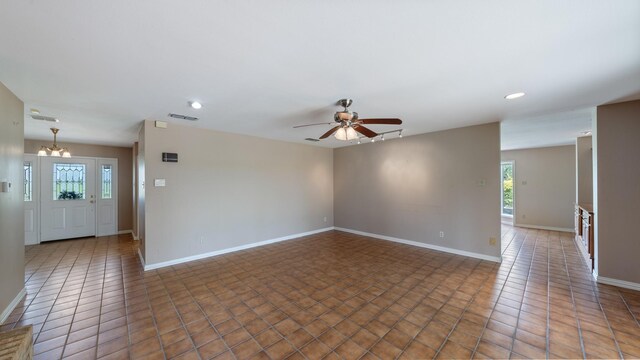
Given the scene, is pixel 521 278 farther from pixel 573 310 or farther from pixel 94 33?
pixel 94 33

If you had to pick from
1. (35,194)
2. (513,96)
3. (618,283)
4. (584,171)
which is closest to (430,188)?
(513,96)

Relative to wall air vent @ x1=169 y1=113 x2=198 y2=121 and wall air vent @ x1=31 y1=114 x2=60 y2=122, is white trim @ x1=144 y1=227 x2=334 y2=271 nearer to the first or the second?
wall air vent @ x1=169 y1=113 x2=198 y2=121

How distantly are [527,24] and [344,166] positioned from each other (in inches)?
209

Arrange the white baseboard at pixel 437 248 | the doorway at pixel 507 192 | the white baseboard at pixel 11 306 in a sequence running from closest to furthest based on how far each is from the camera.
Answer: the white baseboard at pixel 11 306 → the white baseboard at pixel 437 248 → the doorway at pixel 507 192

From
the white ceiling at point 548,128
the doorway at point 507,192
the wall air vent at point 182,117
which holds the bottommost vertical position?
the doorway at point 507,192

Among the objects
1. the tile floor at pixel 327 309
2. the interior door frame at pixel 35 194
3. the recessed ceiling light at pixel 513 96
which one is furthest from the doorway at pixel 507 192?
the interior door frame at pixel 35 194

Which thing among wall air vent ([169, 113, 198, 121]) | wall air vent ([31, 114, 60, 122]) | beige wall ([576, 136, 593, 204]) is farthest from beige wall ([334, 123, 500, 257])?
wall air vent ([31, 114, 60, 122])

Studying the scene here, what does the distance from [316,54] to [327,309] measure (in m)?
2.61

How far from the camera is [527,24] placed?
157 cm

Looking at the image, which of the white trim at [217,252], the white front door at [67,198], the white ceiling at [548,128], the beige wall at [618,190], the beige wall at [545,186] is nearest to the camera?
the beige wall at [618,190]

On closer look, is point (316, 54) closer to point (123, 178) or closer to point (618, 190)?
point (618, 190)

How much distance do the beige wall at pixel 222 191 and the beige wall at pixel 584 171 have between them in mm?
6187

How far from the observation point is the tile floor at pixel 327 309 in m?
2.06

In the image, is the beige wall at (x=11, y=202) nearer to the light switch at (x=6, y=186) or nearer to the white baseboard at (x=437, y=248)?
the light switch at (x=6, y=186)
